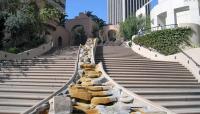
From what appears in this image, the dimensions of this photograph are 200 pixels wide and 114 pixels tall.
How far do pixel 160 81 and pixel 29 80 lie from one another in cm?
613

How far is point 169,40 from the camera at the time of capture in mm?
25969

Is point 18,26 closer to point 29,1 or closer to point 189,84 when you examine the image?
point 29,1

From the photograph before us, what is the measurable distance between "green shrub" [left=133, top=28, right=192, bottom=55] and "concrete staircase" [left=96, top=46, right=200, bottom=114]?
4213 millimetres

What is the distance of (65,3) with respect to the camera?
56406 mm

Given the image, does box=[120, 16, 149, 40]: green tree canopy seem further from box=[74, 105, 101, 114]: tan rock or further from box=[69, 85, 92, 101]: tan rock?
box=[74, 105, 101, 114]: tan rock

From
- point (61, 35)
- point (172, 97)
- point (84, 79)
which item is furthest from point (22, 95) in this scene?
point (61, 35)

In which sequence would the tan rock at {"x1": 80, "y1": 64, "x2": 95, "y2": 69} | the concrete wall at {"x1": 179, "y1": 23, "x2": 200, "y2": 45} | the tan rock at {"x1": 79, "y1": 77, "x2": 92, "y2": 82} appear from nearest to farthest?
the tan rock at {"x1": 79, "y1": 77, "x2": 92, "y2": 82}
the tan rock at {"x1": 80, "y1": 64, "x2": 95, "y2": 69}
the concrete wall at {"x1": 179, "y1": 23, "x2": 200, "y2": 45}

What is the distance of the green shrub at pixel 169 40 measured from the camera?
2516 centimetres

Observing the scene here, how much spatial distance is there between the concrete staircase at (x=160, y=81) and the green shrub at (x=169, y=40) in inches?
166

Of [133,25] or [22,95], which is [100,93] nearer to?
[22,95]

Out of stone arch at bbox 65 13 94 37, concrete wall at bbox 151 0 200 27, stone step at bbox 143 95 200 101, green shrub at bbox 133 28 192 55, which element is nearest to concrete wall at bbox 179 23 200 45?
green shrub at bbox 133 28 192 55

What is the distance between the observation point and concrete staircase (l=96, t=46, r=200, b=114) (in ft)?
44.9

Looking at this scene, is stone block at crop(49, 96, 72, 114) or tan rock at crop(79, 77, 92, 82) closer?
stone block at crop(49, 96, 72, 114)

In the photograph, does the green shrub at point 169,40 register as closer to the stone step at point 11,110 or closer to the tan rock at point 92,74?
the tan rock at point 92,74
